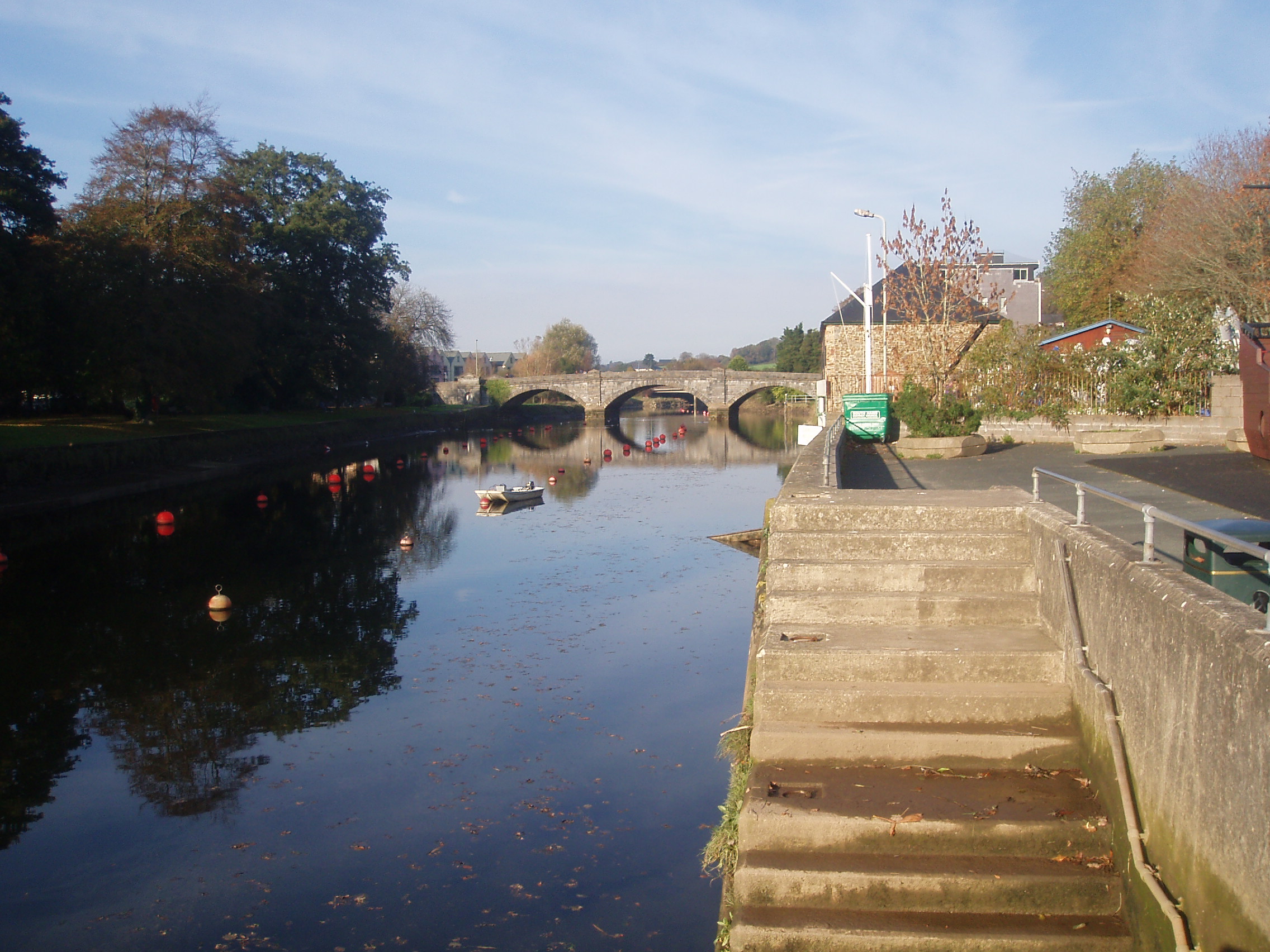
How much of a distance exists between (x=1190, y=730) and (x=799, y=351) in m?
101

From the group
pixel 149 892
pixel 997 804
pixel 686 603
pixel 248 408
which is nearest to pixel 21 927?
pixel 149 892

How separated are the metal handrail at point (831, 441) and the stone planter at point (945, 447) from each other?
A: 1.56m

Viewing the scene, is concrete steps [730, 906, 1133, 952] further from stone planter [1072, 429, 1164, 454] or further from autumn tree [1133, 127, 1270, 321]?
autumn tree [1133, 127, 1270, 321]

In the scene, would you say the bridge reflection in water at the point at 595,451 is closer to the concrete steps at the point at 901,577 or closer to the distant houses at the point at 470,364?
the concrete steps at the point at 901,577

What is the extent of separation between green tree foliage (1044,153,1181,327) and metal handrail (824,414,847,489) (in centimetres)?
2387

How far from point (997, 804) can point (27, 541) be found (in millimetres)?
21314

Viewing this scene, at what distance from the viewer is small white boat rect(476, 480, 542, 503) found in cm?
2575

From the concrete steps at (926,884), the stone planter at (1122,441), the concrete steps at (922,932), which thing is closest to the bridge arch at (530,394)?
the stone planter at (1122,441)

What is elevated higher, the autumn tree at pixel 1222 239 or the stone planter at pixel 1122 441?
the autumn tree at pixel 1222 239

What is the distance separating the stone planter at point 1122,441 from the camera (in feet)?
56.4

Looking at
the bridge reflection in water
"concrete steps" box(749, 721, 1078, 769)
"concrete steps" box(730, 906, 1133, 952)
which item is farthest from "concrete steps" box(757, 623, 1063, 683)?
the bridge reflection in water

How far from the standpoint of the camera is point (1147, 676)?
4.64 m

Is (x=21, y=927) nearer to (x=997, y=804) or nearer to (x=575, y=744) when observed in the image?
(x=575, y=744)

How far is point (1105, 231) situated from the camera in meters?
40.5
